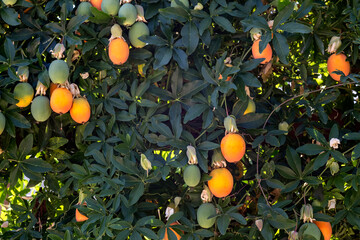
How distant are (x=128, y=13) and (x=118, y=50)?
0.12m

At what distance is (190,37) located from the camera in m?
1.56

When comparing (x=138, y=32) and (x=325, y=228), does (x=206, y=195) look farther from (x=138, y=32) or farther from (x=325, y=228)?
(x=138, y=32)

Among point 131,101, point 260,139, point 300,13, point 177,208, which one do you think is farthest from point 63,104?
point 300,13

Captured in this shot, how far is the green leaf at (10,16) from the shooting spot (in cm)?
168

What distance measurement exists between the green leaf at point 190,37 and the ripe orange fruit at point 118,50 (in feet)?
0.64

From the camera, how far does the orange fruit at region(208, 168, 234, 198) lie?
1579mm

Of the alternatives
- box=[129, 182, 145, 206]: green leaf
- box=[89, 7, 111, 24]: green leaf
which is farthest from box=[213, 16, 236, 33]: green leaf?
box=[129, 182, 145, 206]: green leaf

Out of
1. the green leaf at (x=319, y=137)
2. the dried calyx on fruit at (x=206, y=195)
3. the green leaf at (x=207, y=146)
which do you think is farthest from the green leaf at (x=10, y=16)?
the green leaf at (x=319, y=137)

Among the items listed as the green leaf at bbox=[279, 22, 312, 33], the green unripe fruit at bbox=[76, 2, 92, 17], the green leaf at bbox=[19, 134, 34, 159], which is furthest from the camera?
the green leaf at bbox=[19, 134, 34, 159]

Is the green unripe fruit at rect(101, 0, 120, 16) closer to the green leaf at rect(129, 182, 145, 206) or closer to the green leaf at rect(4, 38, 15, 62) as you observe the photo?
the green leaf at rect(4, 38, 15, 62)

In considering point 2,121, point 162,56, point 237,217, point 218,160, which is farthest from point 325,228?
point 2,121

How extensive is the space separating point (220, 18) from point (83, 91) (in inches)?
23.1

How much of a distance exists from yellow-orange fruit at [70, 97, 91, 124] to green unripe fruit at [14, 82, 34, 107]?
15 centimetres

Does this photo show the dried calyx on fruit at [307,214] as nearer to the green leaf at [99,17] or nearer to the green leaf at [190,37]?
the green leaf at [190,37]
